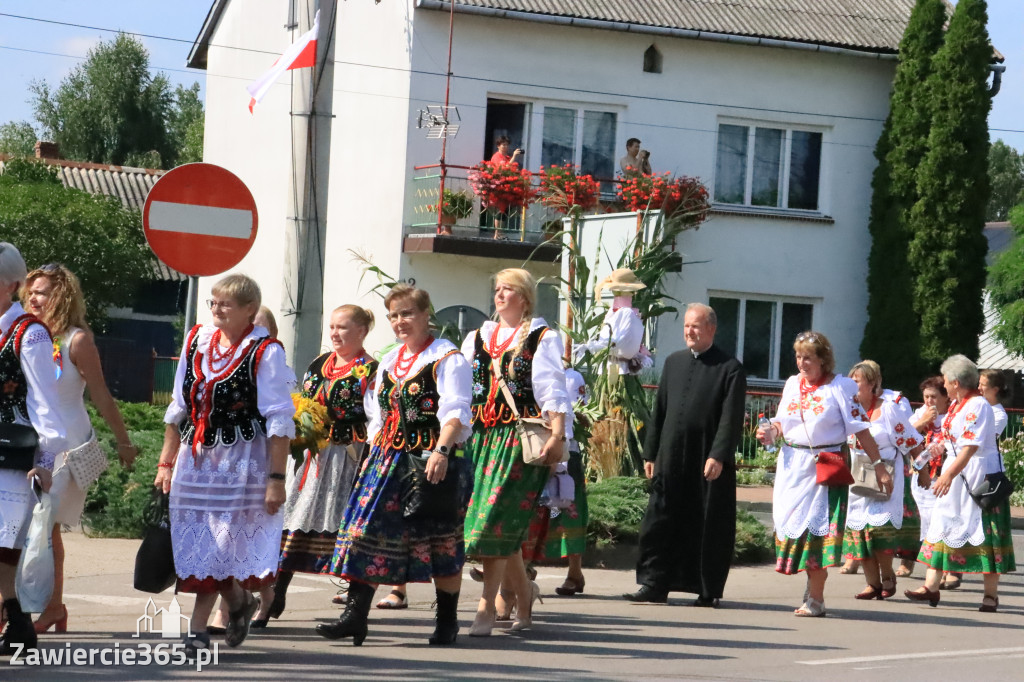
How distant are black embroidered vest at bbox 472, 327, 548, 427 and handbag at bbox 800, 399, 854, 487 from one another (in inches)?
102

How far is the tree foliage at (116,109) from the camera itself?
63219mm

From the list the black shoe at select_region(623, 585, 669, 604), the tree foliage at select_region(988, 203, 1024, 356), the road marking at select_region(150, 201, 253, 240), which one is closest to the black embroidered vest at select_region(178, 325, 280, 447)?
the road marking at select_region(150, 201, 253, 240)

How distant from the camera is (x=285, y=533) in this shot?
28.5 feet

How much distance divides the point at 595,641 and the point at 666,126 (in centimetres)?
1707

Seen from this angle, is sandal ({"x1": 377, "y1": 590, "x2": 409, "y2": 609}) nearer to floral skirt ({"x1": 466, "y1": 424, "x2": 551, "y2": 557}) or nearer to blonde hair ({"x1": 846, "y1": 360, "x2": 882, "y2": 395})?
floral skirt ({"x1": 466, "y1": 424, "x2": 551, "y2": 557})

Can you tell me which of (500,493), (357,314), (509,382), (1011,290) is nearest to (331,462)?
(357,314)

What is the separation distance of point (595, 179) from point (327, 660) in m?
16.7

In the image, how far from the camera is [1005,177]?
3113 inches

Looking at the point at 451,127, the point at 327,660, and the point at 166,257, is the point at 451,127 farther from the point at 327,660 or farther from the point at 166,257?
the point at 327,660

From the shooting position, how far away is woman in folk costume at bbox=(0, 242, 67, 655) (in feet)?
22.5

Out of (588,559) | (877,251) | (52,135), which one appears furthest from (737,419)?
(52,135)

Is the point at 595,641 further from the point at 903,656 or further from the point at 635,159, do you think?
the point at 635,159

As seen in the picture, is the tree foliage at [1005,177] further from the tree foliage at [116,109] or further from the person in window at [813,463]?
the person in window at [813,463]

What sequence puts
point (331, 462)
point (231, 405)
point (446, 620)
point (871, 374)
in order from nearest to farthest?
point (231, 405)
point (446, 620)
point (331, 462)
point (871, 374)
